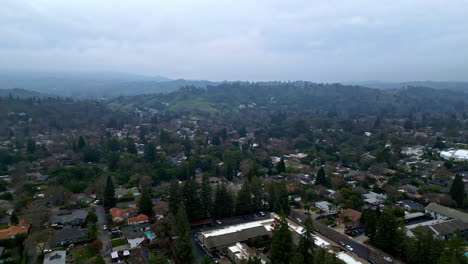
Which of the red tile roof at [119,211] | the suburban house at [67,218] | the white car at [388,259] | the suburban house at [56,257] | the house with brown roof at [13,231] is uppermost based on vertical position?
the house with brown roof at [13,231]

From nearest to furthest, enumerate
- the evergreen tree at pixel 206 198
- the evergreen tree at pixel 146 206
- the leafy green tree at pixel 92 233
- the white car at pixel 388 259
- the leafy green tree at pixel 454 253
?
the leafy green tree at pixel 454 253 → the white car at pixel 388 259 → the leafy green tree at pixel 92 233 → the evergreen tree at pixel 206 198 → the evergreen tree at pixel 146 206

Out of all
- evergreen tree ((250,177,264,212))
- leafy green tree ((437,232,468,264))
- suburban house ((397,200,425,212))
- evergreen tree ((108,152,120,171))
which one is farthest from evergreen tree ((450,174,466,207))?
evergreen tree ((108,152,120,171))

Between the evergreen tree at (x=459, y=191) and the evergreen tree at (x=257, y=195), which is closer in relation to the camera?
the evergreen tree at (x=257, y=195)

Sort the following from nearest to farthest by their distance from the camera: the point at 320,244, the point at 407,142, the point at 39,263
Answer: the point at 39,263
the point at 320,244
the point at 407,142

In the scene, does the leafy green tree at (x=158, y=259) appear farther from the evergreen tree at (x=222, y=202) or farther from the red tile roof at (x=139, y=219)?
the evergreen tree at (x=222, y=202)

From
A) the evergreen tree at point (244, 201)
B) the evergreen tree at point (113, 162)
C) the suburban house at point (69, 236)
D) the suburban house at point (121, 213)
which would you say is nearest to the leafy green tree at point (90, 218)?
the suburban house at point (69, 236)

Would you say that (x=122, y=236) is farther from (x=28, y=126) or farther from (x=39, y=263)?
(x=28, y=126)

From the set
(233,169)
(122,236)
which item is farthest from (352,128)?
(122,236)

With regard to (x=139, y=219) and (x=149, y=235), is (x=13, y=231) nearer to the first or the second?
(x=139, y=219)
